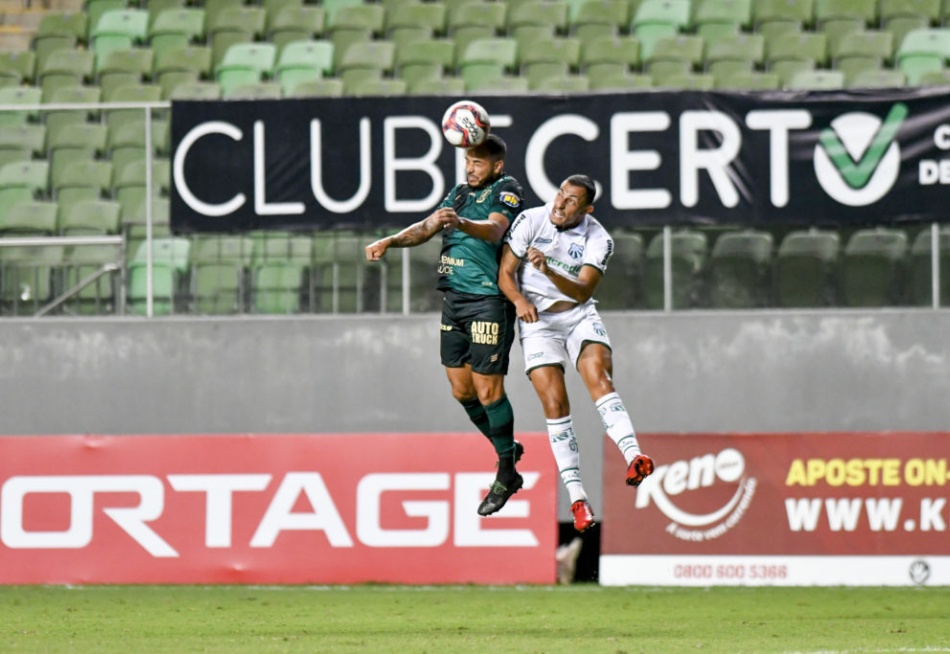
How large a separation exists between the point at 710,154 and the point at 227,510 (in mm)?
4955

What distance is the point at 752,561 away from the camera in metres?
13.2

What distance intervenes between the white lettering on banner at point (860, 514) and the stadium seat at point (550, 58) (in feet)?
18.6

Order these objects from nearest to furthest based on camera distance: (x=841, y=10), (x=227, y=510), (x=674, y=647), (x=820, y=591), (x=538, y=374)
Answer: (x=674, y=647)
(x=538, y=374)
(x=820, y=591)
(x=227, y=510)
(x=841, y=10)

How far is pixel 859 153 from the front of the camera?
44.8 feet

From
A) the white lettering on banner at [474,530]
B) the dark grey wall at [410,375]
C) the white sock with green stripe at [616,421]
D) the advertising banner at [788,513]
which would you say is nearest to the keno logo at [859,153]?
the dark grey wall at [410,375]

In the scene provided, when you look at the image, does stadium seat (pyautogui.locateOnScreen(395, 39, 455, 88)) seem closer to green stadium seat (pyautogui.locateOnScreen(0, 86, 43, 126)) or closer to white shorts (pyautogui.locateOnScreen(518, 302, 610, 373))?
green stadium seat (pyautogui.locateOnScreen(0, 86, 43, 126))

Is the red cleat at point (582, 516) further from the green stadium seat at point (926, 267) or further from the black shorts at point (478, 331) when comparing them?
the green stadium seat at point (926, 267)

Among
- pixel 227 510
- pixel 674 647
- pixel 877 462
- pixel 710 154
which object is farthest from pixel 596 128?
pixel 674 647

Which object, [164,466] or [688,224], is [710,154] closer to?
[688,224]

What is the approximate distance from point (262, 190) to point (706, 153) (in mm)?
3760

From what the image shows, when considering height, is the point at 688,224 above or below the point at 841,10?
below

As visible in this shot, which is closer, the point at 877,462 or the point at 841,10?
the point at 877,462

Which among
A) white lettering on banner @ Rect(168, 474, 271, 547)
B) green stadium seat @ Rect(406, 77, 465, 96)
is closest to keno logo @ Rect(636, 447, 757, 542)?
white lettering on banner @ Rect(168, 474, 271, 547)

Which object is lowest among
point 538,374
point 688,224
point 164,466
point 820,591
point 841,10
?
point 820,591
